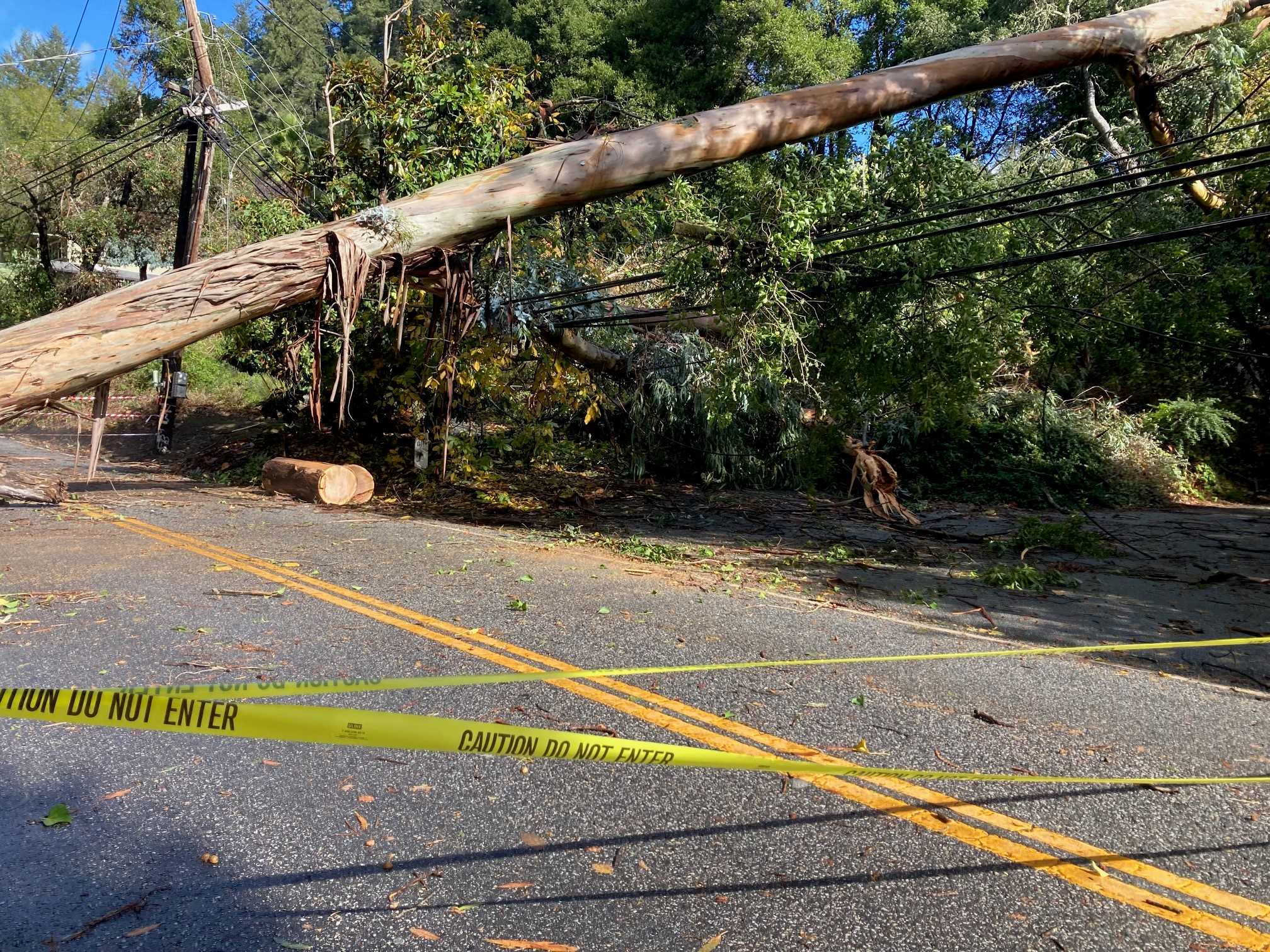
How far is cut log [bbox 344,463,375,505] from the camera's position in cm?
1329

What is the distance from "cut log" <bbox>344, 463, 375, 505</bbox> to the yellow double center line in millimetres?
8162

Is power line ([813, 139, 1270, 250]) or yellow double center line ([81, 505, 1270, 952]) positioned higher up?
power line ([813, 139, 1270, 250])

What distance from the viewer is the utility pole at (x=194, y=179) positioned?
1692cm

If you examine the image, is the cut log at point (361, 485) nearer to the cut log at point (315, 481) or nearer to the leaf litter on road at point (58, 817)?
the cut log at point (315, 481)

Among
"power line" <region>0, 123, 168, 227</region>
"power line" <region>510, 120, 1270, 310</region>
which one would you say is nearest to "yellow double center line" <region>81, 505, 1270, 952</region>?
"power line" <region>510, 120, 1270, 310</region>

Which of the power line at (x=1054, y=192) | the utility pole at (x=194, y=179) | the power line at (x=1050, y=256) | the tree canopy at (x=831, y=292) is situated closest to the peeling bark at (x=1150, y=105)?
the tree canopy at (x=831, y=292)

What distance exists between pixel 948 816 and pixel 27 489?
40.3 ft

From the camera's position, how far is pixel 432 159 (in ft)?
40.9

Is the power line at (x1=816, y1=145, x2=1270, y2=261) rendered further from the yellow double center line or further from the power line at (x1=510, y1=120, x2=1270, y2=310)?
the yellow double center line

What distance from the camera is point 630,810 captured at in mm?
3236

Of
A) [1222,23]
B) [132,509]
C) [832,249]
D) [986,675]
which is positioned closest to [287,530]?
[132,509]

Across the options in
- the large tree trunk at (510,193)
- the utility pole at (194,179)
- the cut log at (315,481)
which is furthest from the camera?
the utility pole at (194,179)

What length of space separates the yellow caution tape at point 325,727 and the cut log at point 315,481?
35.9 feet

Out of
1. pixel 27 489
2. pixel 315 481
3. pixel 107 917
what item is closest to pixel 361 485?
pixel 315 481
